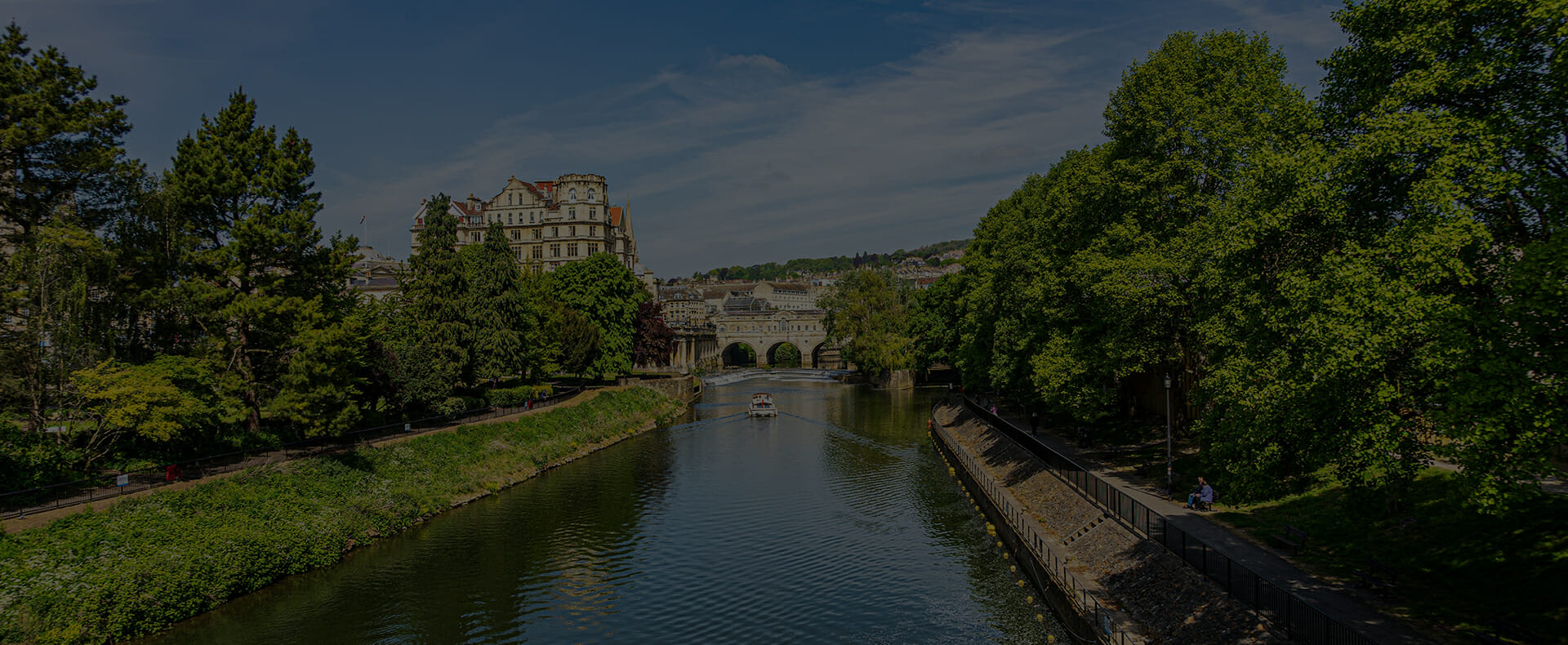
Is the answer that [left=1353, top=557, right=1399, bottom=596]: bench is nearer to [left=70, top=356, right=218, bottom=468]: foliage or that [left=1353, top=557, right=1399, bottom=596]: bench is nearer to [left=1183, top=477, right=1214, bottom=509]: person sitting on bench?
[left=1183, top=477, right=1214, bottom=509]: person sitting on bench

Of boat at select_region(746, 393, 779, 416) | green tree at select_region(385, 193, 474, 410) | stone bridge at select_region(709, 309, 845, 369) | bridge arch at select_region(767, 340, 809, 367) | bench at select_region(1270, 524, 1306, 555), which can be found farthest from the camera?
bridge arch at select_region(767, 340, 809, 367)

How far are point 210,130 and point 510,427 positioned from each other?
22.7 metres

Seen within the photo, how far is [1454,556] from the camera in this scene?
16.5 metres

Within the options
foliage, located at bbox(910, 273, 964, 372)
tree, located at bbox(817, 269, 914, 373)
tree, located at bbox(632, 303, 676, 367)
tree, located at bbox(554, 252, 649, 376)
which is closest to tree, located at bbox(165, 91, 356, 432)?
tree, located at bbox(554, 252, 649, 376)

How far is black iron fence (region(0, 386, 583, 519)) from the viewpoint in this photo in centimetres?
2406

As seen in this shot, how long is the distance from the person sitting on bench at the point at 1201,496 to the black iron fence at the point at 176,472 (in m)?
33.9

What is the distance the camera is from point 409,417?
47.6 metres

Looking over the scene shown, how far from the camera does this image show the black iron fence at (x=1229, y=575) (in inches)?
563

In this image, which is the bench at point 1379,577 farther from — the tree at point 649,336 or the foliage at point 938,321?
the tree at point 649,336

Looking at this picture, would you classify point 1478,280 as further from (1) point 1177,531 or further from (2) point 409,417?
(2) point 409,417

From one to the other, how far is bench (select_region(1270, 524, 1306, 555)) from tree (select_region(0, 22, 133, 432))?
37615 millimetres

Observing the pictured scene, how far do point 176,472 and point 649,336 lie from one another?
6780cm

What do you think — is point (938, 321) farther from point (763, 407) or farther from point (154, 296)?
point (154, 296)

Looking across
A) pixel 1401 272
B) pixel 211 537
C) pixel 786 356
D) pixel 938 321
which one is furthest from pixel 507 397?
pixel 786 356
